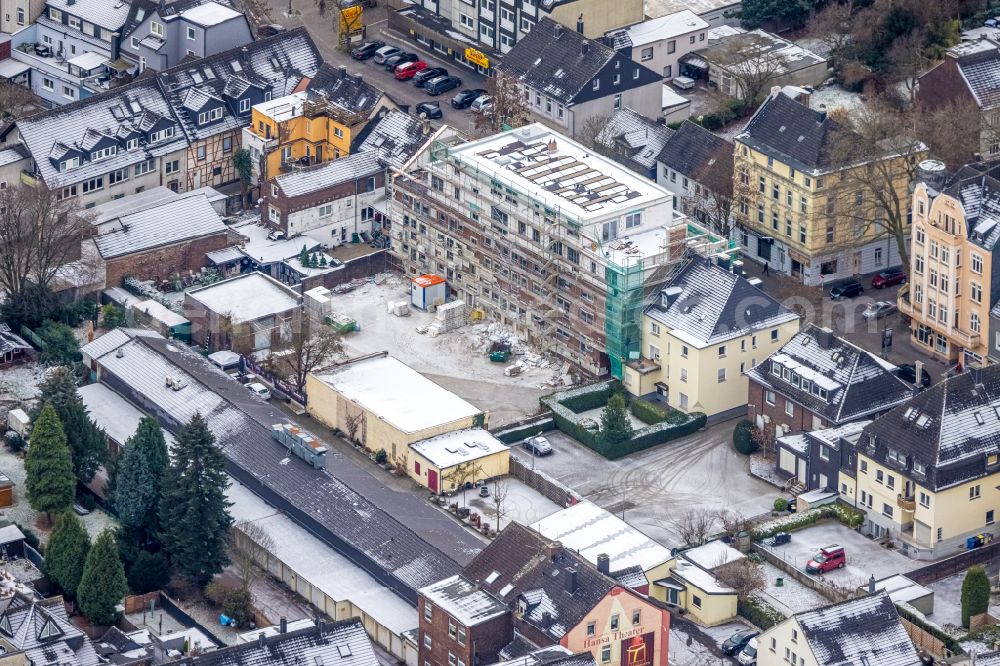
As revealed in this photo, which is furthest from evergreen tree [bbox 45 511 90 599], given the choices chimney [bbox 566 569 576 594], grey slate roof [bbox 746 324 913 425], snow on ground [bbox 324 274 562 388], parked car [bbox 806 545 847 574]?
grey slate roof [bbox 746 324 913 425]

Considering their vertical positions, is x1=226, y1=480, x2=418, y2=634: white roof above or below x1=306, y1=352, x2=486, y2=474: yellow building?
below

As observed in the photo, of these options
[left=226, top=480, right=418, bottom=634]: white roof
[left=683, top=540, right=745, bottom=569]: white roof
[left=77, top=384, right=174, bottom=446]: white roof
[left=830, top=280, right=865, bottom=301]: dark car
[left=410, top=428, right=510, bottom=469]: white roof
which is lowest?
[left=683, top=540, right=745, bottom=569]: white roof

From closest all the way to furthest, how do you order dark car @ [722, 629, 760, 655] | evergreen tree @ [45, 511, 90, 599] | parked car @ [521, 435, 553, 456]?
1. dark car @ [722, 629, 760, 655]
2. evergreen tree @ [45, 511, 90, 599]
3. parked car @ [521, 435, 553, 456]

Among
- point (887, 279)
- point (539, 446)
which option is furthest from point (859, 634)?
point (887, 279)

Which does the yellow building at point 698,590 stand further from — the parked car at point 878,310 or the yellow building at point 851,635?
the parked car at point 878,310

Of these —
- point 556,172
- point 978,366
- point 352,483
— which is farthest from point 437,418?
point 978,366

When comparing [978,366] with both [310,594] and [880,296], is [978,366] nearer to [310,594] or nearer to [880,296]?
[880,296]

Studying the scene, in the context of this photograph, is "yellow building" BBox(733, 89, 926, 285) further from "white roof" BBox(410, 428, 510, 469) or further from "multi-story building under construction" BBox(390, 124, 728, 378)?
"white roof" BBox(410, 428, 510, 469)
